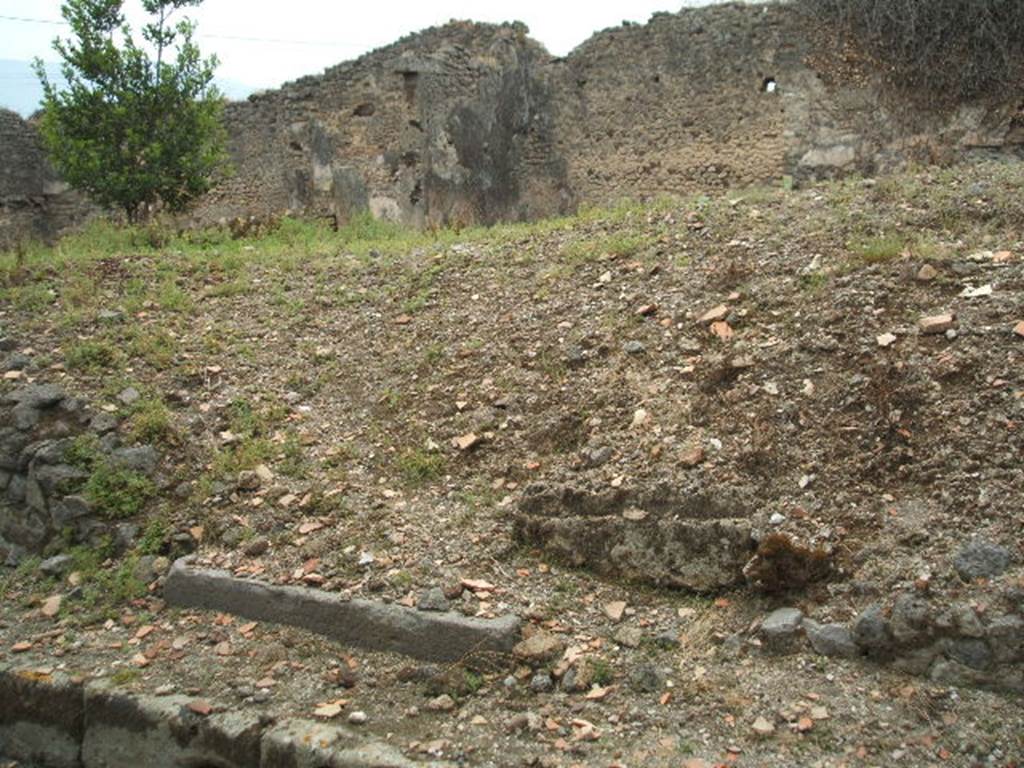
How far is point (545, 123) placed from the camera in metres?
12.3

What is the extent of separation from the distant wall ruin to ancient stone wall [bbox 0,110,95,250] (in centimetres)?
12

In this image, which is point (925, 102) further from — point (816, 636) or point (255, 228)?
point (816, 636)

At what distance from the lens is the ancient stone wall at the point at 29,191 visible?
13.6m

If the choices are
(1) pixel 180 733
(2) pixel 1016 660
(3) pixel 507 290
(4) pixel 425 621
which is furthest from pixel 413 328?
(2) pixel 1016 660

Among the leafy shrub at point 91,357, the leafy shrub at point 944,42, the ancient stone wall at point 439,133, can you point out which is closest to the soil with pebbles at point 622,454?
the leafy shrub at point 91,357

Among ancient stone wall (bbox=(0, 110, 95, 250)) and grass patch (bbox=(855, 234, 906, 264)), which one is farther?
ancient stone wall (bbox=(0, 110, 95, 250))

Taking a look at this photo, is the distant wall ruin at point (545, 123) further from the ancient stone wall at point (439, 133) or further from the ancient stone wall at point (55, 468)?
the ancient stone wall at point (55, 468)

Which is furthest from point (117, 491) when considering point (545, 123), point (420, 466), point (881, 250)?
point (545, 123)

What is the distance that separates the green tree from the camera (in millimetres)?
10180

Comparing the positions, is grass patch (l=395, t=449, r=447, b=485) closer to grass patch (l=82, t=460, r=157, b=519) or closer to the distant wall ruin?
grass patch (l=82, t=460, r=157, b=519)

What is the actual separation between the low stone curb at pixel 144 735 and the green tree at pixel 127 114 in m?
7.17

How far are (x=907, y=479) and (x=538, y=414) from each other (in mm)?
1932

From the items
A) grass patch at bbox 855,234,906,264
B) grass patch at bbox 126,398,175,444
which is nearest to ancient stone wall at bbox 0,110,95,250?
grass patch at bbox 126,398,175,444

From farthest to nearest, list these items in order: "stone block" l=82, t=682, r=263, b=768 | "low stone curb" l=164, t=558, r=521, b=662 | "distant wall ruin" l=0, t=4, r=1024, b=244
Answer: "distant wall ruin" l=0, t=4, r=1024, b=244, "low stone curb" l=164, t=558, r=521, b=662, "stone block" l=82, t=682, r=263, b=768
